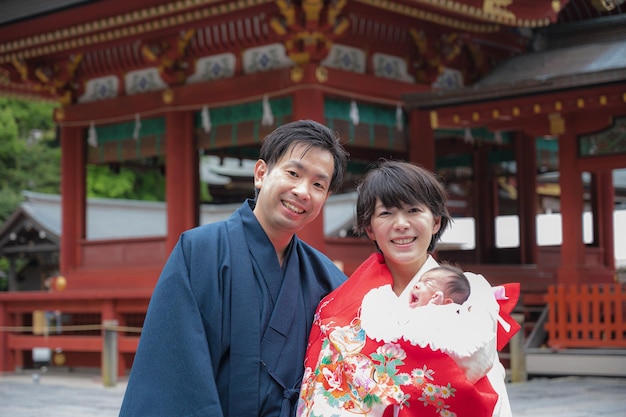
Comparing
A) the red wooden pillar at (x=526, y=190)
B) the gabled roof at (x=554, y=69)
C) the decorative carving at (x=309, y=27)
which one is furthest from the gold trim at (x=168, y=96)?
the red wooden pillar at (x=526, y=190)

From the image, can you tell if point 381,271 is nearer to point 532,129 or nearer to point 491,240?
point 532,129

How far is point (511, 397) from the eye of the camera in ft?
27.1

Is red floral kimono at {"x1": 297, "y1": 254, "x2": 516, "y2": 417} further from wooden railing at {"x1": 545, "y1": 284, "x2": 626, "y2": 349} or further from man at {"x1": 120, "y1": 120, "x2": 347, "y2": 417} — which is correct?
wooden railing at {"x1": 545, "y1": 284, "x2": 626, "y2": 349}

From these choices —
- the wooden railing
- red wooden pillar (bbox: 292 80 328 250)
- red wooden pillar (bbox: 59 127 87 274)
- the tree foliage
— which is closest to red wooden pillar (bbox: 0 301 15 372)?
red wooden pillar (bbox: 59 127 87 274)

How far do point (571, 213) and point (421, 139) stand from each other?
2023mm

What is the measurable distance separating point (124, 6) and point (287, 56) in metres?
1.96

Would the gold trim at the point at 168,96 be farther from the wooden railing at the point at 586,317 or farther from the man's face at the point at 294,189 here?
the man's face at the point at 294,189

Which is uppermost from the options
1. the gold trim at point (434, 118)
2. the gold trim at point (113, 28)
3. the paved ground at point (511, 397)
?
the gold trim at point (113, 28)

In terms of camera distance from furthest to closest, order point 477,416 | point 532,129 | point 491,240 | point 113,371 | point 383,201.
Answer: point 491,240 < point 532,129 < point 113,371 < point 383,201 < point 477,416

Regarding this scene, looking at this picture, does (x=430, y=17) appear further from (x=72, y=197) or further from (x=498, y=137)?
(x=72, y=197)

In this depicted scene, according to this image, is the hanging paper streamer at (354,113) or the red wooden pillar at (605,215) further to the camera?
the red wooden pillar at (605,215)

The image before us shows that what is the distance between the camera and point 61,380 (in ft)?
36.2

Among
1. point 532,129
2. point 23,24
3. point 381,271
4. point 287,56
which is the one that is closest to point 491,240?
point 532,129

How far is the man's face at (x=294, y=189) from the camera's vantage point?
285 centimetres
